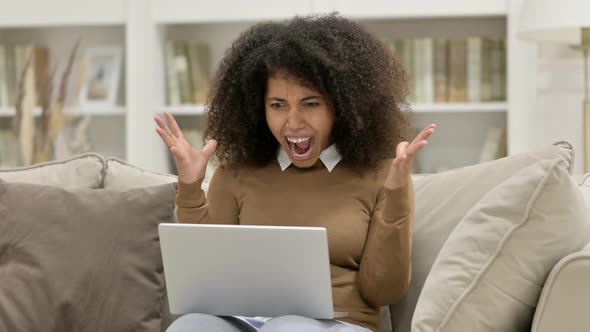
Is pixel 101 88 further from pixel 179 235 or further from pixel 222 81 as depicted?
pixel 179 235

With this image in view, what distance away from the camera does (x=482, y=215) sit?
1502mm

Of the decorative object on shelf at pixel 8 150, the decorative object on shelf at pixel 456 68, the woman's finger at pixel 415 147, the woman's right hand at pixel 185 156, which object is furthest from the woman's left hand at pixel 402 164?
the decorative object on shelf at pixel 8 150

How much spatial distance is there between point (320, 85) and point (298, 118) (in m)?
0.08

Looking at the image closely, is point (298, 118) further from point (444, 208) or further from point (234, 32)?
point (234, 32)

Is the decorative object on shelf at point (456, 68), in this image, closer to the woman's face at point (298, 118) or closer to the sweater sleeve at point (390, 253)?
the woman's face at point (298, 118)

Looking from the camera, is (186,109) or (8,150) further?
(8,150)

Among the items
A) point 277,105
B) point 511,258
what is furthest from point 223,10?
point 511,258

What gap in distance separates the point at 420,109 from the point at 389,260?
1.81 metres

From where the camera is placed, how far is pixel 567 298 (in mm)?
1357

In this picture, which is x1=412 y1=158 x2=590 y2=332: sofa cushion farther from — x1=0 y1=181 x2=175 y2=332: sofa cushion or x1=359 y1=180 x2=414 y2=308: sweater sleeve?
x1=0 y1=181 x2=175 y2=332: sofa cushion

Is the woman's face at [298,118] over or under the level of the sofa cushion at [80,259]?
over

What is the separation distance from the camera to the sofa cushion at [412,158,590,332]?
1.42 meters

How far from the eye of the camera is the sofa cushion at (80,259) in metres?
1.92

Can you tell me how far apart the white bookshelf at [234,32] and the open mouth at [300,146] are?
5.23 ft
